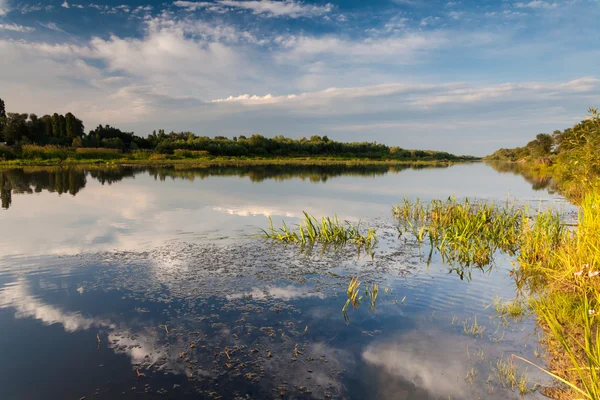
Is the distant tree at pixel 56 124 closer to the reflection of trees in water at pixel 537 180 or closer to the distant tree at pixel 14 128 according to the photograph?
the distant tree at pixel 14 128

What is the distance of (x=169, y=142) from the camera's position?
79438 millimetres

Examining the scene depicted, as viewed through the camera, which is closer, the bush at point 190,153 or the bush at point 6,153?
the bush at point 6,153

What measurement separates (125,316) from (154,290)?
49.9 inches

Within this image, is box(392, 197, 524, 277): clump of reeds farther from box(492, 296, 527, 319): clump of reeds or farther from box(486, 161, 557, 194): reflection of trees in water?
box(486, 161, 557, 194): reflection of trees in water

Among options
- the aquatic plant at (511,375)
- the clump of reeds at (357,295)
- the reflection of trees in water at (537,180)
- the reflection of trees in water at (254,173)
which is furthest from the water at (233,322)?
the reflection of trees in water at (537,180)

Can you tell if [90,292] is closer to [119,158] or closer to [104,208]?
[104,208]

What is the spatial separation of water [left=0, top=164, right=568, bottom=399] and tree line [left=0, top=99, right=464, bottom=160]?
167 ft

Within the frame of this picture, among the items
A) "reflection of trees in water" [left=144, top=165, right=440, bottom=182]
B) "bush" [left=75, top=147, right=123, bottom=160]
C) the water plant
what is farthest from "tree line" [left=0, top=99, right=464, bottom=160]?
the water plant

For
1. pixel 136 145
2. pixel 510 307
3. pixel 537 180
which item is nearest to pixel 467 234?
pixel 510 307

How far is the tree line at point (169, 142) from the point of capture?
218 feet

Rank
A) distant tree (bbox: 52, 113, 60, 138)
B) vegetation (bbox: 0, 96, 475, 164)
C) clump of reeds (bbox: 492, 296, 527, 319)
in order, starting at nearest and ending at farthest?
clump of reeds (bbox: 492, 296, 527, 319), vegetation (bbox: 0, 96, 475, 164), distant tree (bbox: 52, 113, 60, 138)

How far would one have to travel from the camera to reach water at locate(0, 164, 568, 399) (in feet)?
15.9

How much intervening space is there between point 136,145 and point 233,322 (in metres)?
82.4

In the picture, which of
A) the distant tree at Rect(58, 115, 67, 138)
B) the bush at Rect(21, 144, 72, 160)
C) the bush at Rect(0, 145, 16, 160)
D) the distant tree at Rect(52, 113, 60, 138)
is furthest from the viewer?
the distant tree at Rect(58, 115, 67, 138)
